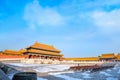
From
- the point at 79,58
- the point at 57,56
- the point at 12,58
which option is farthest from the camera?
the point at 79,58

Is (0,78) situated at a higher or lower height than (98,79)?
higher

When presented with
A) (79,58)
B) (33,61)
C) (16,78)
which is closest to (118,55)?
(79,58)

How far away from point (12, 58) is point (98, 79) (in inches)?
1034

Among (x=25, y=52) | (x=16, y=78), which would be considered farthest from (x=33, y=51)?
(x=16, y=78)

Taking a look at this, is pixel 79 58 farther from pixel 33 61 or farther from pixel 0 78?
pixel 0 78

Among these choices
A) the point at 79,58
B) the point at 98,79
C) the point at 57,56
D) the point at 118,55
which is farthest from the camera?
the point at 118,55

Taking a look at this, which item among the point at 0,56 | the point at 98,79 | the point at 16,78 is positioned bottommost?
the point at 98,79

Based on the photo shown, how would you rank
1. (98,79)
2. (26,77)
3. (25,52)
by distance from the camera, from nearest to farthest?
(26,77) < (98,79) < (25,52)

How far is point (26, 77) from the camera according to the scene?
443 cm

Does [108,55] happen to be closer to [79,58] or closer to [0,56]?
[79,58]

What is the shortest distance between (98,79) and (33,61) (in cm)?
2142

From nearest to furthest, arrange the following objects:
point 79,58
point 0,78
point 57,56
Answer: point 0,78, point 57,56, point 79,58

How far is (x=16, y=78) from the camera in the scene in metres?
4.56

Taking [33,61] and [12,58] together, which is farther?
[12,58]
